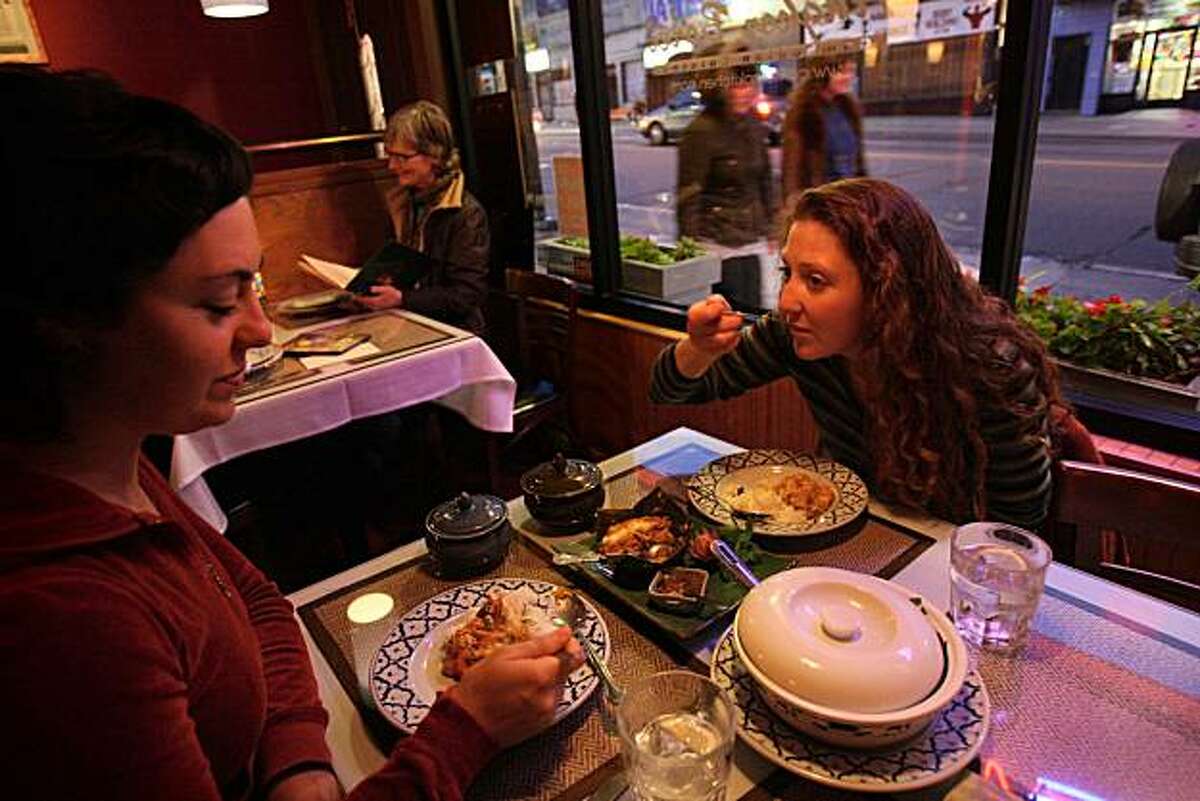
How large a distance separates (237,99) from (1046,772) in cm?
455

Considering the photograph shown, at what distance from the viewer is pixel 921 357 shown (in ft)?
4.04

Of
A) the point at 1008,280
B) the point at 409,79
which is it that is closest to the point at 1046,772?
the point at 1008,280

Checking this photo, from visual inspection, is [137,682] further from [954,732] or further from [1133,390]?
[1133,390]

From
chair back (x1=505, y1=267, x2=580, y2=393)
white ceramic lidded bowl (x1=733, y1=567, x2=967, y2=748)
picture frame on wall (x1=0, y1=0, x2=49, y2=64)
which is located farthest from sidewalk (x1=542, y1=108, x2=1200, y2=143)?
picture frame on wall (x1=0, y1=0, x2=49, y2=64)

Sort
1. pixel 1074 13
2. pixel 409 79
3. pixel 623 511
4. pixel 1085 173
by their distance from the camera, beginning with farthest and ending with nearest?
pixel 409 79 < pixel 1085 173 < pixel 1074 13 < pixel 623 511

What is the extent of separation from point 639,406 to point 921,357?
1.92 meters

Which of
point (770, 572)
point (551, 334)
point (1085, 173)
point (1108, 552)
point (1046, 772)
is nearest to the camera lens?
point (1046, 772)

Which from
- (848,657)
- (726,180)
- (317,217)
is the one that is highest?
(726,180)

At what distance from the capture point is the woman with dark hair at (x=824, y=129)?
222 cm

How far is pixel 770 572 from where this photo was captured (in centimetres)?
99

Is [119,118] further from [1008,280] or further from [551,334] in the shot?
[551,334]

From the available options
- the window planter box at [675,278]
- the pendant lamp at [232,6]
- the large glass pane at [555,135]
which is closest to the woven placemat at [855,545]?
the window planter box at [675,278]

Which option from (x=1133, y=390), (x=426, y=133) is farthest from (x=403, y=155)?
(x=1133, y=390)

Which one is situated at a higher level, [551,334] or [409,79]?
[409,79]
